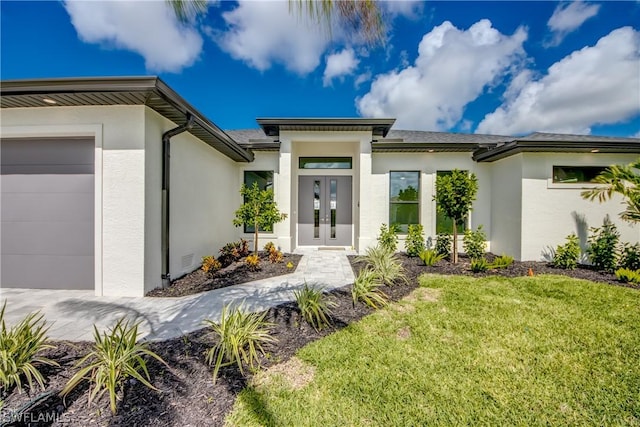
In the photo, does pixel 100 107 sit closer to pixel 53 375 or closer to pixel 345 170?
pixel 53 375

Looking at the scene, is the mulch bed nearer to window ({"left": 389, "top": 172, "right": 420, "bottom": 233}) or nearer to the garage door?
the garage door

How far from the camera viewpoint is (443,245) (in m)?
8.03

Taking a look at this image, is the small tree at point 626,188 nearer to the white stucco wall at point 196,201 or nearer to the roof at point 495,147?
the roof at point 495,147

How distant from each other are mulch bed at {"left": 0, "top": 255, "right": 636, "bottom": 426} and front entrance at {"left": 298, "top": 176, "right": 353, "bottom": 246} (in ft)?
20.7

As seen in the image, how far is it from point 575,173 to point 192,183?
1040cm

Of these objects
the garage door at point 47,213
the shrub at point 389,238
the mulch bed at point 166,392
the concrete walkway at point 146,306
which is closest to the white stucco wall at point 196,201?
the concrete walkway at point 146,306

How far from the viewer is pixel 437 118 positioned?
1700 cm

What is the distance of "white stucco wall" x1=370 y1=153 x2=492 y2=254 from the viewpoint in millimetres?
8672

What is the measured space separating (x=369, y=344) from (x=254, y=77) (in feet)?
29.4

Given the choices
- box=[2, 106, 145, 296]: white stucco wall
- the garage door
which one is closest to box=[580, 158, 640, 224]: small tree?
box=[2, 106, 145, 296]: white stucco wall

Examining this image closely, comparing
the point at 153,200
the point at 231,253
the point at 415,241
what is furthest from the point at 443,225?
the point at 153,200

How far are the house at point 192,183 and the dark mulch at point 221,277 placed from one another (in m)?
0.25

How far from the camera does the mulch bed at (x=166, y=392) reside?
190cm

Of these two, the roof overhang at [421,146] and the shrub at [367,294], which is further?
the roof overhang at [421,146]
